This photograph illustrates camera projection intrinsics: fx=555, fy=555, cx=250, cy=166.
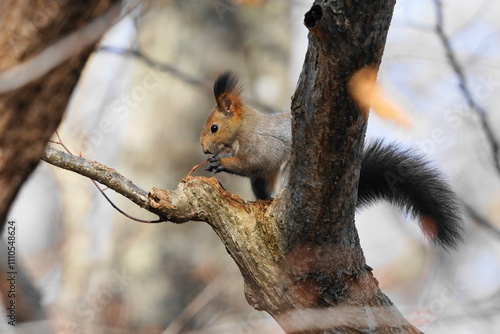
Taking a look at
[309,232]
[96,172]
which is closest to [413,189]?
[309,232]

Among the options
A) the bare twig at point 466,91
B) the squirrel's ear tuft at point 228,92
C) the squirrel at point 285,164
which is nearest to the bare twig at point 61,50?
the squirrel at point 285,164

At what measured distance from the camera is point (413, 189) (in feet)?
6.75

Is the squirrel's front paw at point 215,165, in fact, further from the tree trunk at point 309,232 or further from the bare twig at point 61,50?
the bare twig at point 61,50

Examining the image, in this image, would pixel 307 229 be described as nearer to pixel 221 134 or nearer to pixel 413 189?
pixel 413 189

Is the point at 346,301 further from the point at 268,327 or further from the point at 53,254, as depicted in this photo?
the point at 53,254

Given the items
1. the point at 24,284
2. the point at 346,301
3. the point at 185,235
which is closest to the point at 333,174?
the point at 346,301

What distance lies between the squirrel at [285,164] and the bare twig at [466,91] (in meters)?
0.72

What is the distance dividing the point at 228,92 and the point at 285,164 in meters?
0.47

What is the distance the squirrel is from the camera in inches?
79.5

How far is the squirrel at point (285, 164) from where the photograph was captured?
6.63 ft

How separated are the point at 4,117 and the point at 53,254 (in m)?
3.39

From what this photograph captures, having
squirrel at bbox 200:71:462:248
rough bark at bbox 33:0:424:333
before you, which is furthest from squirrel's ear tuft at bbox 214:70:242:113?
rough bark at bbox 33:0:424:333

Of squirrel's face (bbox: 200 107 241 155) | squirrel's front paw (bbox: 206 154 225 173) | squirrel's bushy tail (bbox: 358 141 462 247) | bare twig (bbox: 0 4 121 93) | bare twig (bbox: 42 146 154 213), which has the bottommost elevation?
bare twig (bbox: 0 4 121 93)

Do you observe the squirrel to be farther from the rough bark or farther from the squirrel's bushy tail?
the rough bark
